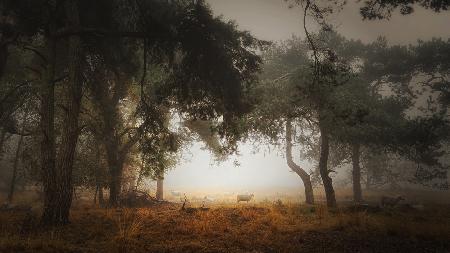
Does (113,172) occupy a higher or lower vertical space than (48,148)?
lower

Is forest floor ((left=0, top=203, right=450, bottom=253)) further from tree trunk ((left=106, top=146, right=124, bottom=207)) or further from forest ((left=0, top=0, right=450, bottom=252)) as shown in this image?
tree trunk ((left=106, top=146, right=124, bottom=207))

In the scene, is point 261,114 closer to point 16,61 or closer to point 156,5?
point 156,5

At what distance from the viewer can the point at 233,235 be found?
31.2ft

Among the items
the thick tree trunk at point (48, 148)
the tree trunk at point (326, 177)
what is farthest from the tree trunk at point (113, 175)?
the tree trunk at point (326, 177)

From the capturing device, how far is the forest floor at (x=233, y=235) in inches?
312

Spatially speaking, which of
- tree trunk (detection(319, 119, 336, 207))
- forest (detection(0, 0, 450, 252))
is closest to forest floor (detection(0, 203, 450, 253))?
forest (detection(0, 0, 450, 252))

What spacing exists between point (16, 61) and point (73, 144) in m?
9.11

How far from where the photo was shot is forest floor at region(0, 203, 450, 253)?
7934 mm

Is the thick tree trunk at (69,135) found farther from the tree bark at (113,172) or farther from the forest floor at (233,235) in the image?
the tree bark at (113,172)

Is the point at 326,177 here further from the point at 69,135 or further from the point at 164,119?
the point at 69,135

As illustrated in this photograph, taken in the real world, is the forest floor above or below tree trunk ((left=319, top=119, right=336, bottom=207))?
below

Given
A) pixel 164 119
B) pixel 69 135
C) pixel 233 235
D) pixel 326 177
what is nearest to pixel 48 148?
pixel 69 135

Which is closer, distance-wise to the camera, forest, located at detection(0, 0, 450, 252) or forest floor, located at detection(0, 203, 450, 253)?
forest floor, located at detection(0, 203, 450, 253)

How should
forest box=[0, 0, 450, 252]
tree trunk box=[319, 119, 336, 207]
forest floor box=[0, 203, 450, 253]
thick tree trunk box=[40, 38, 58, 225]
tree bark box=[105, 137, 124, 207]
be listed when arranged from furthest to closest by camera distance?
tree trunk box=[319, 119, 336, 207] → tree bark box=[105, 137, 124, 207] → thick tree trunk box=[40, 38, 58, 225] → forest box=[0, 0, 450, 252] → forest floor box=[0, 203, 450, 253]
